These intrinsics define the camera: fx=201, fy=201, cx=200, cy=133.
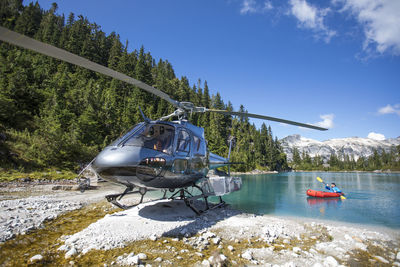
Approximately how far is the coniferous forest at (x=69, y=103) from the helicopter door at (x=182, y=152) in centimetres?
517

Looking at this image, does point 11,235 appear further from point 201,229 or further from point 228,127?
point 228,127

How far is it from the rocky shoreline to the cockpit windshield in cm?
241

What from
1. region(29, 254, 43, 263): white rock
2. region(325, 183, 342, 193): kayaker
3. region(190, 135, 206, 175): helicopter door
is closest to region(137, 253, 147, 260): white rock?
region(29, 254, 43, 263): white rock

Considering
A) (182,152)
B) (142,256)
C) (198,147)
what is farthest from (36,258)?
(198,147)

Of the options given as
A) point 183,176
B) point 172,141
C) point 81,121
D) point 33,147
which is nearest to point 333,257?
point 183,176

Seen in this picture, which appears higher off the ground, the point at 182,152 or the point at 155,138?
the point at 155,138

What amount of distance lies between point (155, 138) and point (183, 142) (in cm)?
117

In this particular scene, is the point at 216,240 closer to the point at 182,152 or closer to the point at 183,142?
the point at 182,152

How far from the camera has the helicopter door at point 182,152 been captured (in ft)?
22.4

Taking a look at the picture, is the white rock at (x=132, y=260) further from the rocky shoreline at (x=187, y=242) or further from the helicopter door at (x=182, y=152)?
the helicopter door at (x=182, y=152)

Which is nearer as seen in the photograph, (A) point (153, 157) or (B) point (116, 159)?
(B) point (116, 159)

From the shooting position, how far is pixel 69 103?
35.7 meters

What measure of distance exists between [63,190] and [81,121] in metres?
18.1

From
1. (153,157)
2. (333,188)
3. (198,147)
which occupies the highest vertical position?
(198,147)
